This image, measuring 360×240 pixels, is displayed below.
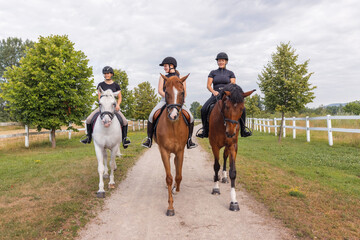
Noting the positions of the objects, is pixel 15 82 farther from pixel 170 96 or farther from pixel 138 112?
pixel 138 112

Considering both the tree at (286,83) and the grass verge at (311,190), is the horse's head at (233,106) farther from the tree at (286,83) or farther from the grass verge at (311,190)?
the tree at (286,83)

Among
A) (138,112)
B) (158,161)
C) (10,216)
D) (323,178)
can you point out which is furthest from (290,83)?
(138,112)

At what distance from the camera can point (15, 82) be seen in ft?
44.1

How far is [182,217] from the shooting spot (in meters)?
4.34

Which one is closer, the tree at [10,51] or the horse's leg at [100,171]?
the horse's leg at [100,171]

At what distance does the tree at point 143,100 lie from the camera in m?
32.9

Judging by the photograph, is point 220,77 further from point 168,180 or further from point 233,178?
point 168,180

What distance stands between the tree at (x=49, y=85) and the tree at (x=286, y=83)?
13188 mm

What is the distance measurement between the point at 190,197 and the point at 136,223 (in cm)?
173

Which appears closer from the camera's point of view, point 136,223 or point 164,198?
point 136,223

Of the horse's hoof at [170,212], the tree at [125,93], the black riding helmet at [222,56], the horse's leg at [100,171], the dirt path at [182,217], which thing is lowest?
the dirt path at [182,217]

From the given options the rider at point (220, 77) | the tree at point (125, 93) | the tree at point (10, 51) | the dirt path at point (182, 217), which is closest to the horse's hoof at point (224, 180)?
the dirt path at point (182, 217)

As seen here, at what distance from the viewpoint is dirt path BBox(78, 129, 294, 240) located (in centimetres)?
369

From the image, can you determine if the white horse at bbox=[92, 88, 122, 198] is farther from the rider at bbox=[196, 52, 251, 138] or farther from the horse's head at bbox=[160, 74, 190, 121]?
the rider at bbox=[196, 52, 251, 138]
